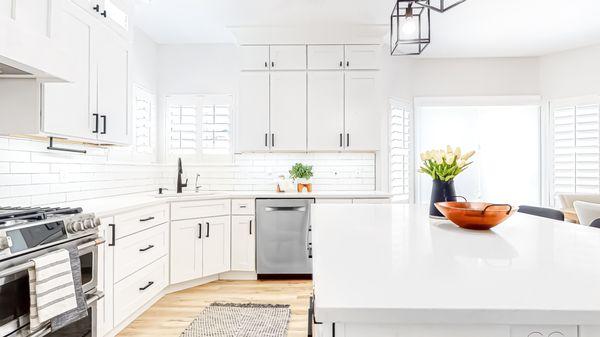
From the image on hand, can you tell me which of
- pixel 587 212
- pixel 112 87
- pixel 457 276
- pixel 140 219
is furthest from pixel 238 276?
pixel 457 276

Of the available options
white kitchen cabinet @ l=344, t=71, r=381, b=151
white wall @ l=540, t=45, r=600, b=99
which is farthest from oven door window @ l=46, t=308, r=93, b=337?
white wall @ l=540, t=45, r=600, b=99

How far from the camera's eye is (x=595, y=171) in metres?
4.28

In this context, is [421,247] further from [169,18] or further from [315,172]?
[169,18]

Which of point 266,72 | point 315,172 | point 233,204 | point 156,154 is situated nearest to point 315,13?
point 266,72

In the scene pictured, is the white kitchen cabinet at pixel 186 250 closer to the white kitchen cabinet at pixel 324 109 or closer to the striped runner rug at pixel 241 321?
the striped runner rug at pixel 241 321

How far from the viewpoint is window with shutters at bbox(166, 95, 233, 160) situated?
429 cm

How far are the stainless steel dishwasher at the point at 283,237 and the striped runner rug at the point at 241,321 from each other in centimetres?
68

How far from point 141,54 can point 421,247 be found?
3788 millimetres

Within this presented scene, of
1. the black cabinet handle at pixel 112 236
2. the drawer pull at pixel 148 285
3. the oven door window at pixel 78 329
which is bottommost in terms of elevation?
the drawer pull at pixel 148 285

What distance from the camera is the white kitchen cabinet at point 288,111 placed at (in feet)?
13.1

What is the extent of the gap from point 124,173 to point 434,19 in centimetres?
344

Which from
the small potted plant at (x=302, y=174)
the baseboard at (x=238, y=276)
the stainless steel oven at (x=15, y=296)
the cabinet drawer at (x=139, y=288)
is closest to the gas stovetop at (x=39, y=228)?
the stainless steel oven at (x=15, y=296)

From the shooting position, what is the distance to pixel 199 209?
3473mm

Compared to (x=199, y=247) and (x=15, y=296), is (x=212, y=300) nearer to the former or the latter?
(x=199, y=247)
